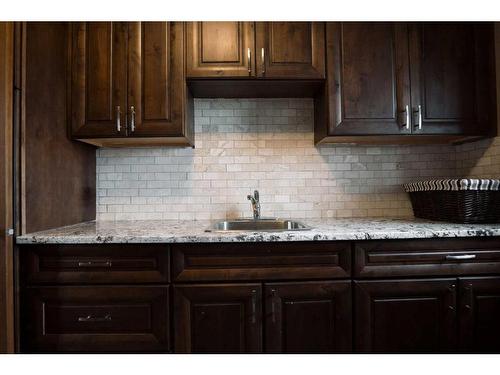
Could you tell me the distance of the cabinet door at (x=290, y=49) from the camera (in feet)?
6.15

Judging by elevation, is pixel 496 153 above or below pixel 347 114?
below

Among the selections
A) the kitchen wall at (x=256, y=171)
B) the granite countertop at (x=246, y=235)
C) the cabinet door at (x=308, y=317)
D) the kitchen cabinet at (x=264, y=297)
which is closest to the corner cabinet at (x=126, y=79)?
the kitchen wall at (x=256, y=171)

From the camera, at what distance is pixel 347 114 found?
6.16 ft

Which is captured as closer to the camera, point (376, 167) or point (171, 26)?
point (171, 26)

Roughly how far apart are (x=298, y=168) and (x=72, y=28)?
1580 mm

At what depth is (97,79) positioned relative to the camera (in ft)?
6.08

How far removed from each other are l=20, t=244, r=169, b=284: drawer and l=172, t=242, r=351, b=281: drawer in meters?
0.09

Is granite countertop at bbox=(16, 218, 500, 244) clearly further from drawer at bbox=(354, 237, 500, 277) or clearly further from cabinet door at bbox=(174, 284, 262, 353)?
cabinet door at bbox=(174, 284, 262, 353)

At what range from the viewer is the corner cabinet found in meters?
1.85

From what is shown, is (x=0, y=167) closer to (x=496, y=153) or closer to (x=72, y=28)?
(x=72, y=28)

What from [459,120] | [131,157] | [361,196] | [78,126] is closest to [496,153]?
[459,120]

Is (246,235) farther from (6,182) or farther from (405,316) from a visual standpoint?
(6,182)

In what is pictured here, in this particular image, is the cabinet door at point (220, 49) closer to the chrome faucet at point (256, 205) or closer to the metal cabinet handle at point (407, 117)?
the chrome faucet at point (256, 205)

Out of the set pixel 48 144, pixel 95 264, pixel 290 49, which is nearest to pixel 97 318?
pixel 95 264
